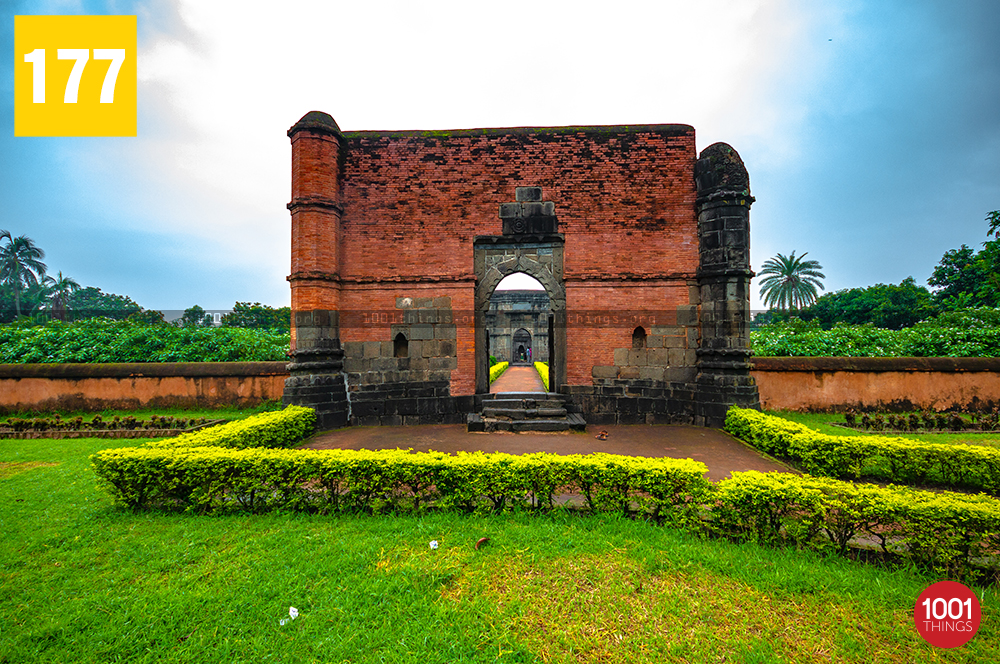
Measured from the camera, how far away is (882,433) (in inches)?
327

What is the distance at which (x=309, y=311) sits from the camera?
875 cm

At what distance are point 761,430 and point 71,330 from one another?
66.7 ft

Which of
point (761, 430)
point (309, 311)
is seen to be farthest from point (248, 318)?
point (761, 430)

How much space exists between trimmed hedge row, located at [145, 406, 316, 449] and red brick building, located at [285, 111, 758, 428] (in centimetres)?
104

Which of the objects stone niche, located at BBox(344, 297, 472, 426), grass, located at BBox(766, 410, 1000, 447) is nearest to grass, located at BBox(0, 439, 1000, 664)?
stone niche, located at BBox(344, 297, 472, 426)

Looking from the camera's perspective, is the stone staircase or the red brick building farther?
the red brick building

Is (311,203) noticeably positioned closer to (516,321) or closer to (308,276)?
(308,276)

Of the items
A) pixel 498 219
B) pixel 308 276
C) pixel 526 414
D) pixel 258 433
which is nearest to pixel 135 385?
pixel 308 276

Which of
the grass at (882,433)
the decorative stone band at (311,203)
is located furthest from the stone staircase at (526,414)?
the decorative stone band at (311,203)

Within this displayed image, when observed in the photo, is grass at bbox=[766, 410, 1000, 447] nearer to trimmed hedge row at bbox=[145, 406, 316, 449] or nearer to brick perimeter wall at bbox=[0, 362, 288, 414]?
trimmed hedge row at bbox=[145, 406, 316, 449]

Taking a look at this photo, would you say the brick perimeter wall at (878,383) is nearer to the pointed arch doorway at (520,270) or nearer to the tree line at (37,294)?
the pointed arch doorway at (520,270)

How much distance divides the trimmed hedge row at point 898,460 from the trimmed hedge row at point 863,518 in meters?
1.72

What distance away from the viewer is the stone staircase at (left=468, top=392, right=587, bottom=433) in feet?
27.7

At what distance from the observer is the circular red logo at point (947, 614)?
274cm
